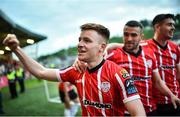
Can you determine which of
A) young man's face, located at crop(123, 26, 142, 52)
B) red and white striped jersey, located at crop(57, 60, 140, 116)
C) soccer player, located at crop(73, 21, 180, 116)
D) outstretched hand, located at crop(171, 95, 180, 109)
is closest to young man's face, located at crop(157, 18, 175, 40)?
soccer player, located at crop(73, 21, 180, 116)

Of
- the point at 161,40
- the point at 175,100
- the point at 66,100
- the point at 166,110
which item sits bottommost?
the point at 66,100

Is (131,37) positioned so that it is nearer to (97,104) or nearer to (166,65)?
(166,65)

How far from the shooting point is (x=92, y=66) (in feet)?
10.3

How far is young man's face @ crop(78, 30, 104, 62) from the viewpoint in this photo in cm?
302

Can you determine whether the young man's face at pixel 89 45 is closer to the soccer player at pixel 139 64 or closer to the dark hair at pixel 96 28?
the dark hair at pixel 96 28

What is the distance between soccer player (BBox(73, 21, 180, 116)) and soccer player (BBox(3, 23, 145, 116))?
1026 mm

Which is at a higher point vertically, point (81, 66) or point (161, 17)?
point (161, 17)

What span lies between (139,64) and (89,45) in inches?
54.5

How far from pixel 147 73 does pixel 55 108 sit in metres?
8.48

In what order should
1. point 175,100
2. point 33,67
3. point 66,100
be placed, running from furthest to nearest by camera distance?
point 66,100 < point 175,100 < point 33,67

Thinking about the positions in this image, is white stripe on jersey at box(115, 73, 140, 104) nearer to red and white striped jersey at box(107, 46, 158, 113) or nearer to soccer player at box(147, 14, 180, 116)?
red and white striped jersey at box(107, 46, 158, 113)

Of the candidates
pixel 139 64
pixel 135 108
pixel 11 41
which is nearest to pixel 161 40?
pixel 139 64

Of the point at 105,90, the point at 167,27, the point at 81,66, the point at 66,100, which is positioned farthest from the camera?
the point at 66,100

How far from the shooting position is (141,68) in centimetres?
417
